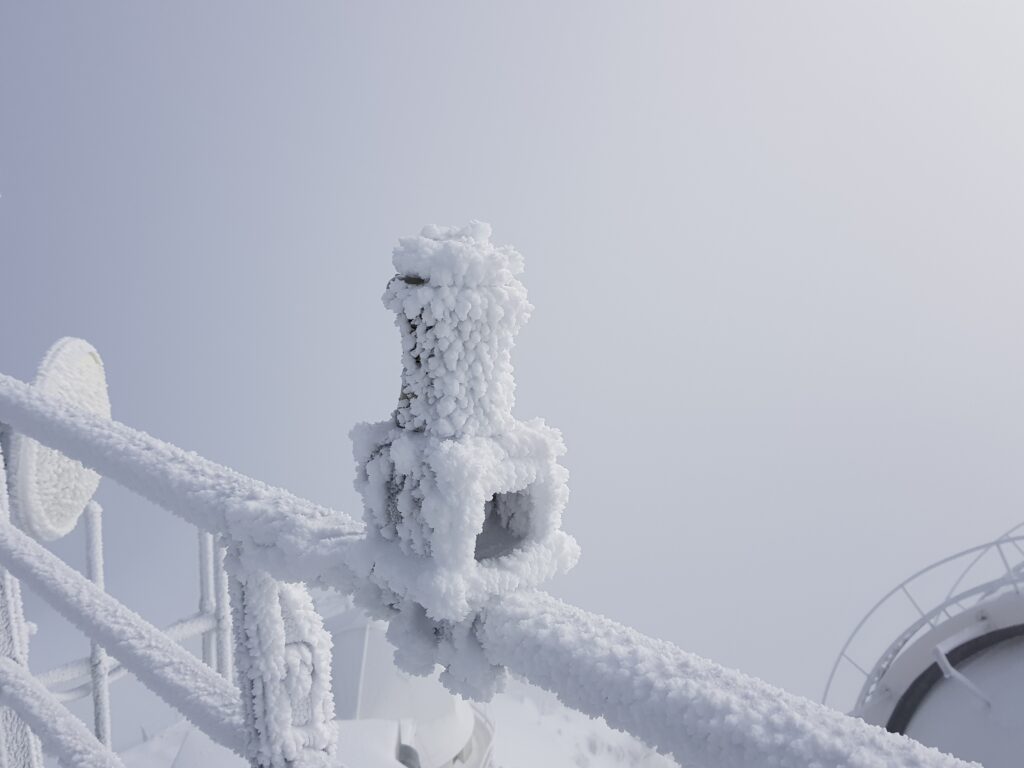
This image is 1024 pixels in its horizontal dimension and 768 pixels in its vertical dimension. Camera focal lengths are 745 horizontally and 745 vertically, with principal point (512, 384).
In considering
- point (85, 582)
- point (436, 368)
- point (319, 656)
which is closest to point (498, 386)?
point (436, 368)

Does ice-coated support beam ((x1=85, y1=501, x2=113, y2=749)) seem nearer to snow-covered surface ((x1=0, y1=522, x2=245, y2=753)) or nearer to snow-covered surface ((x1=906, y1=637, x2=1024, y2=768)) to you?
snow-covered surface ((x1=0, y1=522, x2=245, y2=753))

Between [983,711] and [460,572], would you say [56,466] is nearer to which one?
[460,572]

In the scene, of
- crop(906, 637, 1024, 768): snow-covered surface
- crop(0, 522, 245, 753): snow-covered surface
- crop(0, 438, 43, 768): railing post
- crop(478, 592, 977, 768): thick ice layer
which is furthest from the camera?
crop(906, 637, 1024, 768): snow-covered surface

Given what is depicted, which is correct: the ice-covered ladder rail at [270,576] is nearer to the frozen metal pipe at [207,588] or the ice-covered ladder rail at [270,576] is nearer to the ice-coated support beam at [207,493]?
the ice-coated support beam at [207,493]

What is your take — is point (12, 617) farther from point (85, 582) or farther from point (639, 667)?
point (639, 667)

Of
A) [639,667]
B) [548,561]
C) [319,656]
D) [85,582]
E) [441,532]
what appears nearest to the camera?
[639,667]

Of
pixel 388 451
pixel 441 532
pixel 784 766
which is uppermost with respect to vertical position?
pixel 388 451

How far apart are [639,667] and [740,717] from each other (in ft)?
0.40

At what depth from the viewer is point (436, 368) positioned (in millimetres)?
1004

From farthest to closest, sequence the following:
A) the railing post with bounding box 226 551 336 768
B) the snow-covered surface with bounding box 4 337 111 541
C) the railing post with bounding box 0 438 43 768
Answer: the snow-covered surface with bounding box 4 337 111 541 → the railing post with bounding box 0 438 43 768 → the railing post with bounding box 226 551 336 768

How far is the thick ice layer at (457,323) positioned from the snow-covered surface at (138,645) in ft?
2.41

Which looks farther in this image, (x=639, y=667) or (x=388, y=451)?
(x=388, y=451)

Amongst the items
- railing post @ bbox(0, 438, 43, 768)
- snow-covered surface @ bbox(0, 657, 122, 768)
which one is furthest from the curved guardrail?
railing post @ bbox(0, 438, 43, 768)

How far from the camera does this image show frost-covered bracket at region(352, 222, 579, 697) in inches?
38.4
